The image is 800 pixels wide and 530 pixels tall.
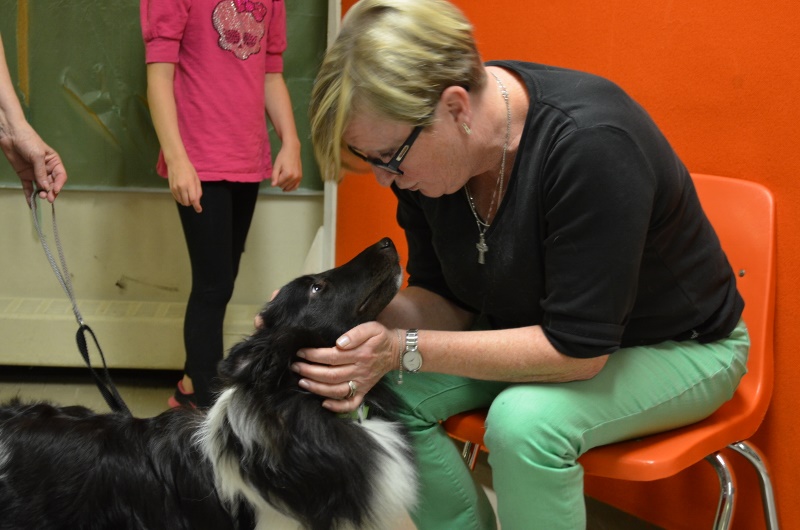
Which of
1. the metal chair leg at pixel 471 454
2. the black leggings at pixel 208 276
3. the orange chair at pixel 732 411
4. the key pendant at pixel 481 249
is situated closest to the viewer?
the orange chair at pixel 732 411

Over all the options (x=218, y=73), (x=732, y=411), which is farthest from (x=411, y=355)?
(x=218, y=73)

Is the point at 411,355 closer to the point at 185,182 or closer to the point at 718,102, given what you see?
the point at 718,102

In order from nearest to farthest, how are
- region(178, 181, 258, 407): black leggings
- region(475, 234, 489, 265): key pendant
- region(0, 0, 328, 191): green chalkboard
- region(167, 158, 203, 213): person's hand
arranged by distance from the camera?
region(475, 234, 489, 265): key pendant < region(167, 158, 203, 213): person's hand < region(178, 181, 258, 407): black leggings < region(0, 0, 328, 191): green chalkboard

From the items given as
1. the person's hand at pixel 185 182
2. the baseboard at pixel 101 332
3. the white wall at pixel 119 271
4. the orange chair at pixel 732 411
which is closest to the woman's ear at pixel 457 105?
the orange chair at pixel 732 411

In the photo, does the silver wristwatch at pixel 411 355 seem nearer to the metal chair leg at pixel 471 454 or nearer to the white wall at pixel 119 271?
the metal chair leg at pixel 471 454

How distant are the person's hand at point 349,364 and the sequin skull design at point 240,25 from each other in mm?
1243

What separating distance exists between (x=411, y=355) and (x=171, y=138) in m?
1.15

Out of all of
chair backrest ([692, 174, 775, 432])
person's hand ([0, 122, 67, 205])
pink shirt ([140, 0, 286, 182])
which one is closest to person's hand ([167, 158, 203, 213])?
pink shirt ([140, 0, 286, 182])

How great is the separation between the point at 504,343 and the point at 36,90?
217 centimetres

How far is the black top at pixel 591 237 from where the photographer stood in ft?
3.75

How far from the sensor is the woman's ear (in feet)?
3.80

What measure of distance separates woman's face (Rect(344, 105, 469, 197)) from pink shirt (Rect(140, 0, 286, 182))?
107 centimetres

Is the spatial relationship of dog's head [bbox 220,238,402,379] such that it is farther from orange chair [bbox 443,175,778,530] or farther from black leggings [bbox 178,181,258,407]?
black leggings [bbox 178,181,258,407]

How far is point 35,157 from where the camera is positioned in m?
1.51
